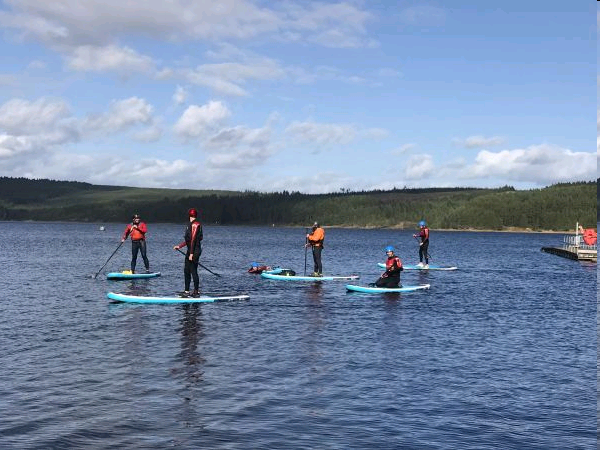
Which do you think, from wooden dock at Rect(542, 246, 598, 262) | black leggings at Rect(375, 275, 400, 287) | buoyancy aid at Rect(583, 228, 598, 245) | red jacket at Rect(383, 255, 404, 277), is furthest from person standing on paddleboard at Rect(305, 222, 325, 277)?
buoyancy aid at Rect(583, 228, 598, 245)

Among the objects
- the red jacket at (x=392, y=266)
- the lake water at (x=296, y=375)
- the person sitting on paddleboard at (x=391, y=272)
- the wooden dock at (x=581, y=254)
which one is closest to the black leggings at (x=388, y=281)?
the person sitting on paddleboard at (x=391, y=272)

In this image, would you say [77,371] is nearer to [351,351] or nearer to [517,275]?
[351,351]

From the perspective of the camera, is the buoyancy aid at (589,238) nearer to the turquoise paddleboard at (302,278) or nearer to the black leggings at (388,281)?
the turquoise paddleboard at (302,278)

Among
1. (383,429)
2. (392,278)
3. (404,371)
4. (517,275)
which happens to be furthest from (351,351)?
(517,275)

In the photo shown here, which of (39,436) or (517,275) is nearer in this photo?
(39,436)

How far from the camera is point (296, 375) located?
17906mm

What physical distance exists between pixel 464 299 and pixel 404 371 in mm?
19216

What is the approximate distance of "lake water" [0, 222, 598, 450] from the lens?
43.9 feet

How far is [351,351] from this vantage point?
21156 millimetres

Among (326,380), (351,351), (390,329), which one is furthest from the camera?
(390,329)

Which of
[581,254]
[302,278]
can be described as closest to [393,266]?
[302,278]

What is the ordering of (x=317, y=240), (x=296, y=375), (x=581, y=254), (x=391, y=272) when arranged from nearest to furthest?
(x=296, y=375), (x=391, y=272), (x=317, y=240), (x=581, y=254)

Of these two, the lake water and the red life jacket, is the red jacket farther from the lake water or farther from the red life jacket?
Answer: the lake water

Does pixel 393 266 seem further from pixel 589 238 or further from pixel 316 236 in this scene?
pixel 589 238
